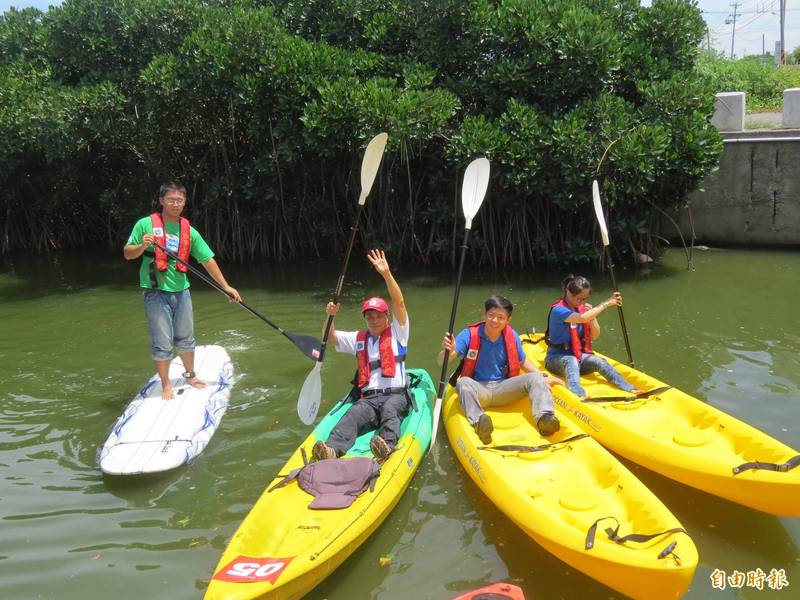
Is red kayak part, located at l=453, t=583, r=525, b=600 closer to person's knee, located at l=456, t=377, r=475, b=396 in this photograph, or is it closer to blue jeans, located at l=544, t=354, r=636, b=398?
person's knee, located at l=456, t=377, r=475, b=396

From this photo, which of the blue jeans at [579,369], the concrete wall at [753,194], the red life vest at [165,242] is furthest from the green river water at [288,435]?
the red life vest at [165,242]

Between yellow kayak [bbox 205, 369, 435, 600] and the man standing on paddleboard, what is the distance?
163 centimetres

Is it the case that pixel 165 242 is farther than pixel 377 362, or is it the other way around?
pixel 165 242

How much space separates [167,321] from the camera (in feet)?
15.8

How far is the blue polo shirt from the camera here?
4.57m

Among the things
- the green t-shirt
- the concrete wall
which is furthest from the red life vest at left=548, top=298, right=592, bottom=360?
the concrete wall

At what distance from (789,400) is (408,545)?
3.39 meters

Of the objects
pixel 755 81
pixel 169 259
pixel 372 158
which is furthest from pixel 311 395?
pixel 755 81

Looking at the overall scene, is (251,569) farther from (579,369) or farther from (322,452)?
(579,369)

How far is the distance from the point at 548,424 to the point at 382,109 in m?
5.71

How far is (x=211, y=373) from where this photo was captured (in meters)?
5.38

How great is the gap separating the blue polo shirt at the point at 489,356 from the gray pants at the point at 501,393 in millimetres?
56

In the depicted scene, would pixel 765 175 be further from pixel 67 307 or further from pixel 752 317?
pixel 67 307

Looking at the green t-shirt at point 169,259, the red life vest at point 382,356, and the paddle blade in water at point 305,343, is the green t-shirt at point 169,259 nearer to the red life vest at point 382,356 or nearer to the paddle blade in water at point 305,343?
the paddle blade in water at point 305,343
